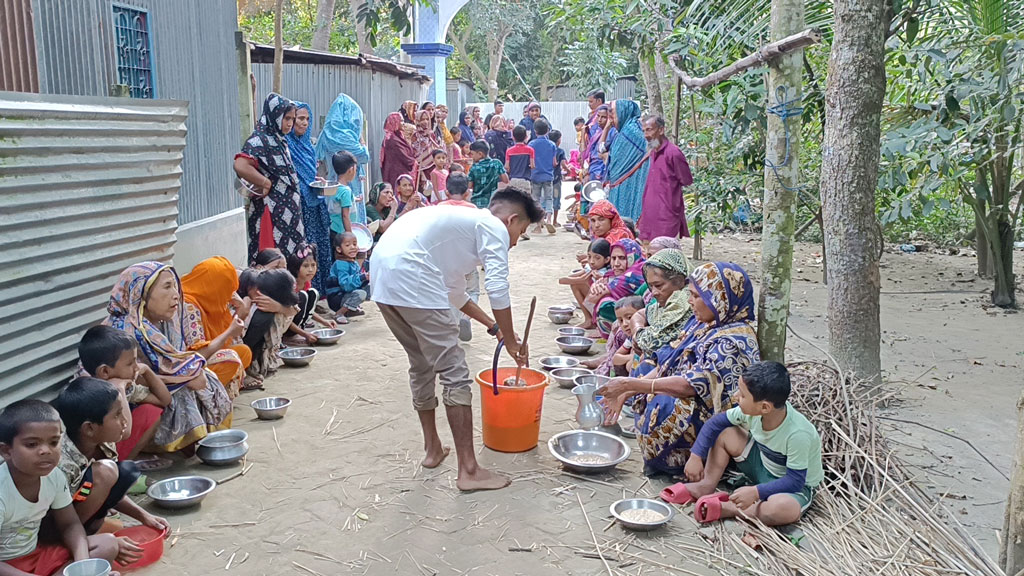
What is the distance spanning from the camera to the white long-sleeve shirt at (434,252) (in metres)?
3.84

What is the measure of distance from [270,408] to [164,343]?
34.7 inches

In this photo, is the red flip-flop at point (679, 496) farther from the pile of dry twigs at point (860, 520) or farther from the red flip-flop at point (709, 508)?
the pile of dry twigs at point (860, 520)

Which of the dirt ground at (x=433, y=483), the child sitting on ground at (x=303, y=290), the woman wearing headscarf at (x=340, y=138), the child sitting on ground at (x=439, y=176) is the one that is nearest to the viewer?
the dirt ground at (x=433, y=483)

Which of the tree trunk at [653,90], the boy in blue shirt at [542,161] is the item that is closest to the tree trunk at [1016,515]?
the tree trunk at [653,90]

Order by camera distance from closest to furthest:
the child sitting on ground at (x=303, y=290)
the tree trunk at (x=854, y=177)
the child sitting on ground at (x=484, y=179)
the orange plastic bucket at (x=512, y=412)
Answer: the orange plastic bucket at (x=512, y=412)
the tree trunk at (x=854, y=177)
the child sitting on ground at (x=303, y=290)
the child sitting on ground at (x=484, y=179)

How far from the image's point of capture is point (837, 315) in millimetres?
4762

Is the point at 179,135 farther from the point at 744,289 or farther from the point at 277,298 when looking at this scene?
the point at 744,289

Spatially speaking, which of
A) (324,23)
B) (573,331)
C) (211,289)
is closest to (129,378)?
(211,289)

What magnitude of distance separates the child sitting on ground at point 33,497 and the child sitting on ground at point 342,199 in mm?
4778

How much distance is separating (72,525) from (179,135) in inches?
105

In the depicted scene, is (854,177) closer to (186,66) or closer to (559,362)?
(559,362)

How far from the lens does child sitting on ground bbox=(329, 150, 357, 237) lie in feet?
25.1

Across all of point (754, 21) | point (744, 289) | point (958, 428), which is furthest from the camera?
point (754, 21)

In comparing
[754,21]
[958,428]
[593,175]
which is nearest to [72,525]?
[958,428]
